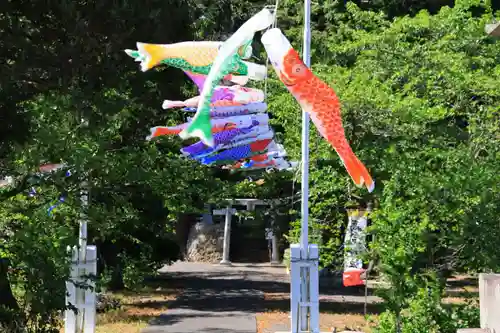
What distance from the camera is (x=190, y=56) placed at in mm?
13297

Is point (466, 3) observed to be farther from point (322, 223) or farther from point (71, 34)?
point (71, 34)

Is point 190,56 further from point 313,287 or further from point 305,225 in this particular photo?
point 313,287

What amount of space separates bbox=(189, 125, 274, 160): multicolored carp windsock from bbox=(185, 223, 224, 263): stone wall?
976 inches

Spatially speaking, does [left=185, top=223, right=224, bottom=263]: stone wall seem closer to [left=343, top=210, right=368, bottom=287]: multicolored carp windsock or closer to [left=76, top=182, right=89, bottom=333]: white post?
[left=343, top=210, right=368, bottom=287]: multicolored carp windsock

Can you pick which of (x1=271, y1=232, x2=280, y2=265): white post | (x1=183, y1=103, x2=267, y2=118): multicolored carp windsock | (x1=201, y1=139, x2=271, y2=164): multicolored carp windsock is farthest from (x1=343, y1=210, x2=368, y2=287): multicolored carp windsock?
(x1=271, y1=232, x2=280, y2=265): white post

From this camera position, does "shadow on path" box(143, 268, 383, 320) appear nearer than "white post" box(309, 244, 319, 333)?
No

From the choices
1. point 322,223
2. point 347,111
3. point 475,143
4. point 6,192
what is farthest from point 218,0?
point 6,192

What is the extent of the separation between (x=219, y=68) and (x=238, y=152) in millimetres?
6534

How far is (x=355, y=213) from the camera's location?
18578mm

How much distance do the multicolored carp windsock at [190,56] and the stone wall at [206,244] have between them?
28.5 metres

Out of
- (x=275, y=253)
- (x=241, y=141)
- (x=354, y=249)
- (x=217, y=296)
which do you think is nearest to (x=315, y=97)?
(x=354, y=249)

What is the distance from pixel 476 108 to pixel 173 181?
6068 mm

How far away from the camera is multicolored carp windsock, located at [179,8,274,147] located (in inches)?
468

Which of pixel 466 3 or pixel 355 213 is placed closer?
pixel 355 213
